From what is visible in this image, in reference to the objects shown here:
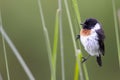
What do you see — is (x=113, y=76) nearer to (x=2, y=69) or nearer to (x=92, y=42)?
(x=2, y=69)

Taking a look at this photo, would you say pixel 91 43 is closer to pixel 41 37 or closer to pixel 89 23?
pixel 89 23

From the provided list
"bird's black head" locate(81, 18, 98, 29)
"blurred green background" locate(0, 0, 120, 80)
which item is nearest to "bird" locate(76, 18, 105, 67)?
"bird's black head" locate(81, 18, 98, 29)

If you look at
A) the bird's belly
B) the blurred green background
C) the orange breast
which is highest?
the orange breast

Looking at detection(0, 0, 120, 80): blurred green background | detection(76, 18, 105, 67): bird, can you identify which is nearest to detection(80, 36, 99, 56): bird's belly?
detection(76, 18, 105, 67): bird

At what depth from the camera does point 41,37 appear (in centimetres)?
352

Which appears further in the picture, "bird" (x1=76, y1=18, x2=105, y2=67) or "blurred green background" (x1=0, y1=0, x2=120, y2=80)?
"blurred green background" (x1=0, y1=0, x2=120, y2=80)

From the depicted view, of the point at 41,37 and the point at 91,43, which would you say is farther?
the point at 41,37

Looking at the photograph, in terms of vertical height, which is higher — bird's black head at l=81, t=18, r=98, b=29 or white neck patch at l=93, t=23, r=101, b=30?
bird's black head at l=81, t=18, r=98, b=29

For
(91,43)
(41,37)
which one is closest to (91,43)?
(91,43)

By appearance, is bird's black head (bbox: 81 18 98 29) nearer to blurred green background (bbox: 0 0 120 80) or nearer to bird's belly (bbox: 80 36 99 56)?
bird's belly (bbox: 80 36 99 56)

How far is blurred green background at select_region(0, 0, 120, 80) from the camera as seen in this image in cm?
338

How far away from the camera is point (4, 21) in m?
3.42

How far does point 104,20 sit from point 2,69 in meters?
0.71

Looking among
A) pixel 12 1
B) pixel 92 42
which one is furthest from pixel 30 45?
pixel 92 42
